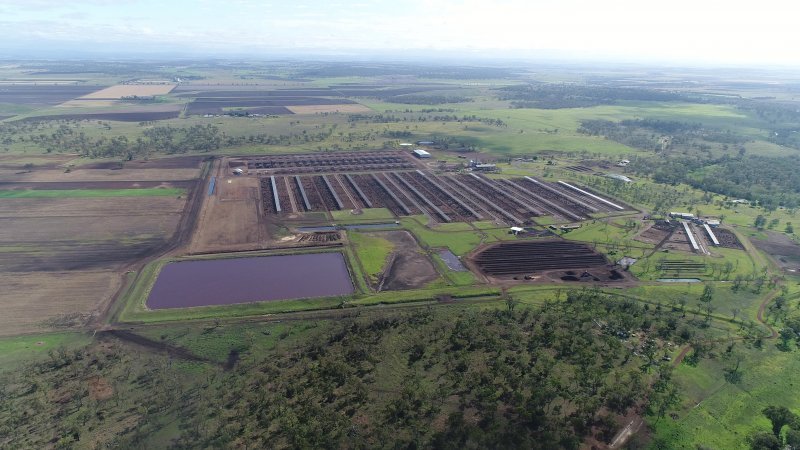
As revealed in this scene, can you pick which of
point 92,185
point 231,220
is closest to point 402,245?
point 231,220

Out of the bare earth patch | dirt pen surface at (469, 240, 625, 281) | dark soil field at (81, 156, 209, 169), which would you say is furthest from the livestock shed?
the bare earth patch

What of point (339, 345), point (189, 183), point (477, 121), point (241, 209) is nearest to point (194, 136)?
point (189, 183)

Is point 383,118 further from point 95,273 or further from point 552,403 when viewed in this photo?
point 552,403

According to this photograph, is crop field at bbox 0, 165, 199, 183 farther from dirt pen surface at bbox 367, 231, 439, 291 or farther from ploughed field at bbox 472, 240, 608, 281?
ploughed field at bbox 472, 240, 608, 281

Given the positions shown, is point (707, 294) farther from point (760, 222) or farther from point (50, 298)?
point (50, 298)

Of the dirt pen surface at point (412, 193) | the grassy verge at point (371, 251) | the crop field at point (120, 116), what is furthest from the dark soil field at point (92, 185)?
the crop field at point (120, 116)

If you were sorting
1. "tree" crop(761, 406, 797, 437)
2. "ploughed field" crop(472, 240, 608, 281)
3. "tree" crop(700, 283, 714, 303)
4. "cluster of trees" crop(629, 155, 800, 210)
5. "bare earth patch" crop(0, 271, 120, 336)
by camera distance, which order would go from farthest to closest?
"cluster of trees" crop(629, 155, 800, 210) → "ploughed field" crop(472, 240, 608, 281) → "tree" crop(700, 283, 714, 303) → "bare earth patch" crop(0, 271, 120, 336) → "tree" crop(761, 406, 797, 437)
